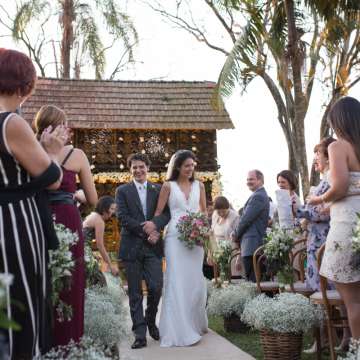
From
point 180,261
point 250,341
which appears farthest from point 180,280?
point 250,341

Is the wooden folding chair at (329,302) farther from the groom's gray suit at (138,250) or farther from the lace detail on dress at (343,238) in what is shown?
the groom's gray suit at (138,250)

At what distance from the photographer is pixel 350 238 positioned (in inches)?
200

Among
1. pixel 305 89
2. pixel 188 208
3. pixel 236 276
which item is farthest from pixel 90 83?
pixel 188 208

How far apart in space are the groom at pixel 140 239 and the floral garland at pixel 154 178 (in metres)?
14.3

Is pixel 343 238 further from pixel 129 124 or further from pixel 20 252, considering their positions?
Result: pixel 129 124

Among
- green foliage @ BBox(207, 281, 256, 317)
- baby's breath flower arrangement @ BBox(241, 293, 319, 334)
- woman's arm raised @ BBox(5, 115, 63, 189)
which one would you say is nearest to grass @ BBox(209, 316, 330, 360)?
green foliage @ BBox(207, 281, 256, 317)

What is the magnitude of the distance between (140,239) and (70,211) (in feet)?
11.1

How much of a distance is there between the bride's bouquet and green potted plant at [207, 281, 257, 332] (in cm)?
105

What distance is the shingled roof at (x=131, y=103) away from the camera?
2311 cm

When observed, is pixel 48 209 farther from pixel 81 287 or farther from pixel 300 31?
pixel 300 31

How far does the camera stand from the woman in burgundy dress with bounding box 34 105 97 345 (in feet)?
17.0

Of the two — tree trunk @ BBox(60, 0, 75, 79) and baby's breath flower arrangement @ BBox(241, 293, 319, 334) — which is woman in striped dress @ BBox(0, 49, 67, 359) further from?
tree trunk @ BBox(60, 0, 75, 79)

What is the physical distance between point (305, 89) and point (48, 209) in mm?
18748

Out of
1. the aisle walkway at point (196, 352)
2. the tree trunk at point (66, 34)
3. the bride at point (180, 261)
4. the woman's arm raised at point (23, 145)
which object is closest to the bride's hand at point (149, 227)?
the bride at point (180, 261)
